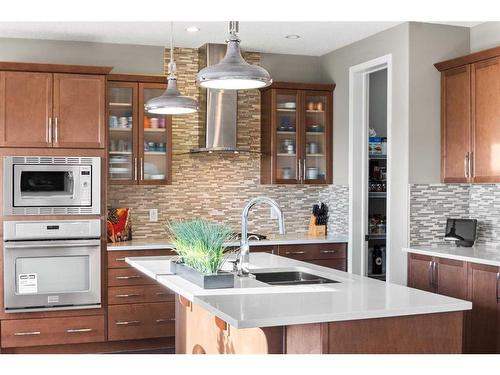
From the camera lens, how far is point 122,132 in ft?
18.2

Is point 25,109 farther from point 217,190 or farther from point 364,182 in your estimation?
point 364,182

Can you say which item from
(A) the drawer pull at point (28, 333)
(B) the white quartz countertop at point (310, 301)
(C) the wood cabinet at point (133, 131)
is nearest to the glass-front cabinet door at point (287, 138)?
(C) the wood cabinet at point (133, 131)

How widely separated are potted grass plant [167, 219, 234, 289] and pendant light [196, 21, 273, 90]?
2.25 feet

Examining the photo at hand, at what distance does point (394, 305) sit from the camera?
2.45 m

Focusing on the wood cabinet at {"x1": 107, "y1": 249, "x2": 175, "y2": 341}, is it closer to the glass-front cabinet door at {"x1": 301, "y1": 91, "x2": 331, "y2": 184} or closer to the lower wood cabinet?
the glass-front cabinet door at {"x1": 301, "y1": 91, "x2": 331, "y2": 184}

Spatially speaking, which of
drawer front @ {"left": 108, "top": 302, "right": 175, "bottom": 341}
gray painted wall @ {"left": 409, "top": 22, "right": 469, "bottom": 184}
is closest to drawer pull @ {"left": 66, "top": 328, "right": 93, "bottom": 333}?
drawer front @ {"left": 108, "top": 302, "right": 175, "bottom": 341}

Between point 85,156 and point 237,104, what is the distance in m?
1.59

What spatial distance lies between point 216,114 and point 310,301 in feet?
11.6

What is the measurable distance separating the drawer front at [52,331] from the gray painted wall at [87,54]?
2.18 meters

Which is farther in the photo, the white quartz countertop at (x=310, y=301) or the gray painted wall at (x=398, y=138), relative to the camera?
the gray painted wall at (x=398, y=138)

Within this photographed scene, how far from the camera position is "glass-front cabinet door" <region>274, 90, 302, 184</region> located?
600 cm

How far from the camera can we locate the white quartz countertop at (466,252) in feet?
13.8

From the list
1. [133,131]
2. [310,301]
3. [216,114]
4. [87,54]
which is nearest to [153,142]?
[133,131]

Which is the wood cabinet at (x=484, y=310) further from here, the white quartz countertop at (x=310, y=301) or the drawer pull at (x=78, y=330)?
the drawer pull at (x=78, y=330)
